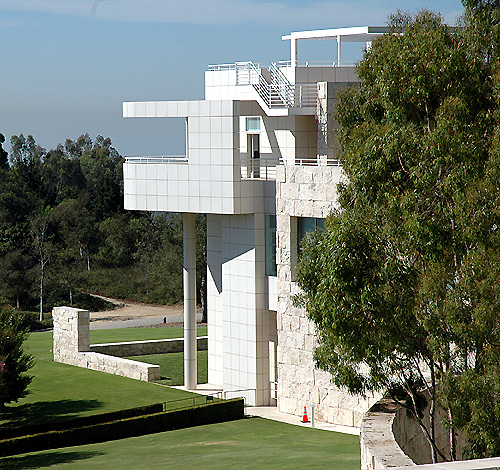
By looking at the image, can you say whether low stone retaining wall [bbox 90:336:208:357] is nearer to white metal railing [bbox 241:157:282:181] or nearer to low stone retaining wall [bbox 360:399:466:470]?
white metal railing [bbox 241:157:282:181]

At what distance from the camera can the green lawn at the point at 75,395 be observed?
3019 centimetres

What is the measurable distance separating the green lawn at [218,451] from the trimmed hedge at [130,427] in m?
0.59

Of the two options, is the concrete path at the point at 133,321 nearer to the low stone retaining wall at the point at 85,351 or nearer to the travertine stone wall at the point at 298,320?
the low stone retaining wall at the point at 85,351

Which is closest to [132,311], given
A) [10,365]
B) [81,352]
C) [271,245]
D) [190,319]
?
[81,352]

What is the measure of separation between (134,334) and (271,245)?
2220 centimetres

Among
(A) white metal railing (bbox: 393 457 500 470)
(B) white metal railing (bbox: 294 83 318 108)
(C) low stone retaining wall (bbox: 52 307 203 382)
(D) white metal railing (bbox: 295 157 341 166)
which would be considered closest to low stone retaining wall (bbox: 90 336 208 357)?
(C) low stone retaining wall (bbox: 52 307 203 382)

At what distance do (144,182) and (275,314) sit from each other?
24.5 feet

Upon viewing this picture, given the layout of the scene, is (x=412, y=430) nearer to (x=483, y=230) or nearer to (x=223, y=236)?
(x=483, y=230)

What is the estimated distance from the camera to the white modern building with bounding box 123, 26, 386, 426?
30.7 meters

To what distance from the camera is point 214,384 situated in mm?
37250

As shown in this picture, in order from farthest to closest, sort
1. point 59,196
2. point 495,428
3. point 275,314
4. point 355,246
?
point 59,196, point 275,314, point 355,246, point 495,428

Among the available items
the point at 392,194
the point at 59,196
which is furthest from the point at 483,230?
the point at 59,196

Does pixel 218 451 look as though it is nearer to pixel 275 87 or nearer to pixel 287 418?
pixel 287 418

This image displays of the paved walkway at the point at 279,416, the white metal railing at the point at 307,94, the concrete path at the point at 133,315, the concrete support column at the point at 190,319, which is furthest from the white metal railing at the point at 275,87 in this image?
the concrete path at the point at 133,315
